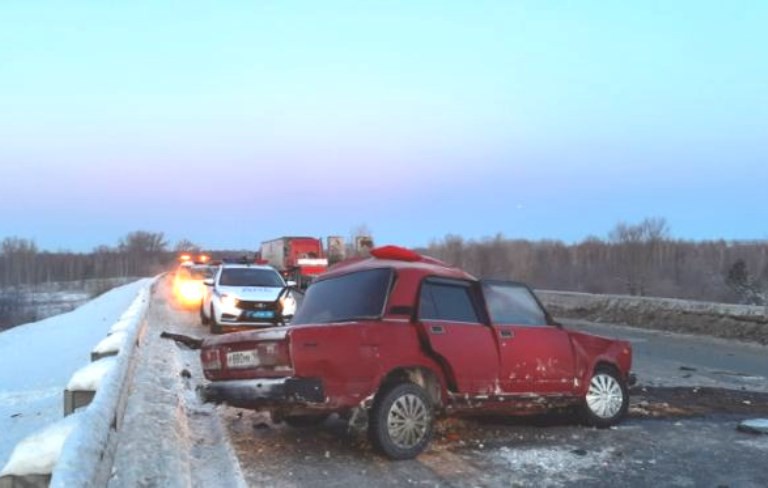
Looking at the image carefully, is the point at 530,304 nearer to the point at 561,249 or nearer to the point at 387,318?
the point at 387,318

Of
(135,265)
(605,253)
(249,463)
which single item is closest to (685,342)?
(249,463)

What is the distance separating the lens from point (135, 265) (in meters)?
173

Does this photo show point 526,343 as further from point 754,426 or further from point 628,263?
point 628,263

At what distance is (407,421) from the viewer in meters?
6.77

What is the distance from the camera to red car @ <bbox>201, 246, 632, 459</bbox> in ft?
21.6

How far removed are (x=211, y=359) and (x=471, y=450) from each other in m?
2.59

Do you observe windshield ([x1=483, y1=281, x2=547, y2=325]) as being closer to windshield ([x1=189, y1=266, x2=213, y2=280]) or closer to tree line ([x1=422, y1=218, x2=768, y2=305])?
windshield ([x1=189, y1=266, x2=213, y2=280])

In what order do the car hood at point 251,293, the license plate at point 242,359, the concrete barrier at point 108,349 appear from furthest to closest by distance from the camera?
the car hood at point 251,293 < the concrete barrier at point 108,349 < the license plate at point 242,359

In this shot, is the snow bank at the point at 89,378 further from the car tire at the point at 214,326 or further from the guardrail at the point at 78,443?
the car tire at the point at 214,326

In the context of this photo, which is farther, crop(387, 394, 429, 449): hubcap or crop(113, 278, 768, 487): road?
crop(387, 394, 429, 449): hubcap

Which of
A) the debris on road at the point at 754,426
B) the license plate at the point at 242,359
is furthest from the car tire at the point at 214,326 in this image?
the debris on road at the point at 754,426

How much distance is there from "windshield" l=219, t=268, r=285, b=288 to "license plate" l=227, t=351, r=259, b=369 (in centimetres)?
1186

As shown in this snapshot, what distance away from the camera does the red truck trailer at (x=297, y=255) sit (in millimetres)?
43469

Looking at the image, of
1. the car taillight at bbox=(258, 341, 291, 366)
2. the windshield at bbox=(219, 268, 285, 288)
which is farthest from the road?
the windshield at bbox=(219, 268, 285, 288)
